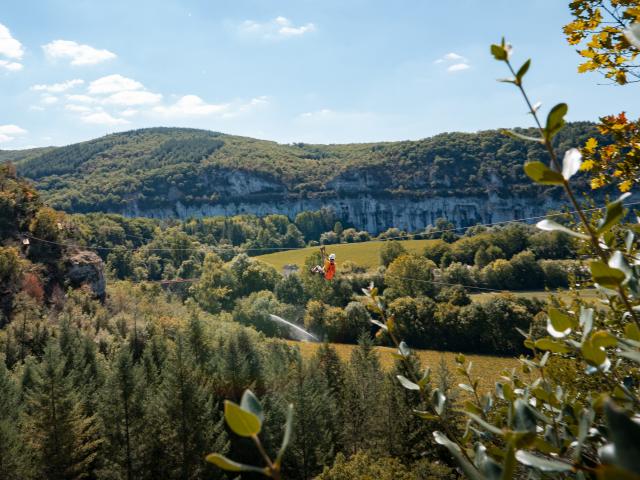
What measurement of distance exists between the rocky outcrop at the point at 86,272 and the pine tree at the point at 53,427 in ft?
73.5

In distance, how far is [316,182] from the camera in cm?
17650

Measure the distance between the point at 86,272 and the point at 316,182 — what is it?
141 meters

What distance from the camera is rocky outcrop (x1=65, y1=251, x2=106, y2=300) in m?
38.6

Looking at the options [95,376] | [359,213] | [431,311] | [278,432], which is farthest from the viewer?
[359,213]

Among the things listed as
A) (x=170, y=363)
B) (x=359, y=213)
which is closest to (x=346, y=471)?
(x=170, y=363)

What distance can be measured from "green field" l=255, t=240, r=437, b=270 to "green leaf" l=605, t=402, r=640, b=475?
256ft

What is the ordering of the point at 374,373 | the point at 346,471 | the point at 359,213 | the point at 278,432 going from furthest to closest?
the point at 359,213, the point at 374,373, the point at 278,432, the point at 346,471

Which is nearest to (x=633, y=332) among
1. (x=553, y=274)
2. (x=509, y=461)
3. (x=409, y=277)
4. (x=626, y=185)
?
(x=509, y=461)

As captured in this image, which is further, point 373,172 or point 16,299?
point 373,172

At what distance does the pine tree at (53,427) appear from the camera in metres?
17.7

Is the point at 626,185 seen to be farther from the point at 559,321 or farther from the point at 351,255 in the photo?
the point at 351,255

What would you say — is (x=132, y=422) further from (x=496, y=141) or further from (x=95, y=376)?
(x=496, y=141)

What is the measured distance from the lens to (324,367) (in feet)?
105

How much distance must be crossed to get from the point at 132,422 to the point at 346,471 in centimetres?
1012
